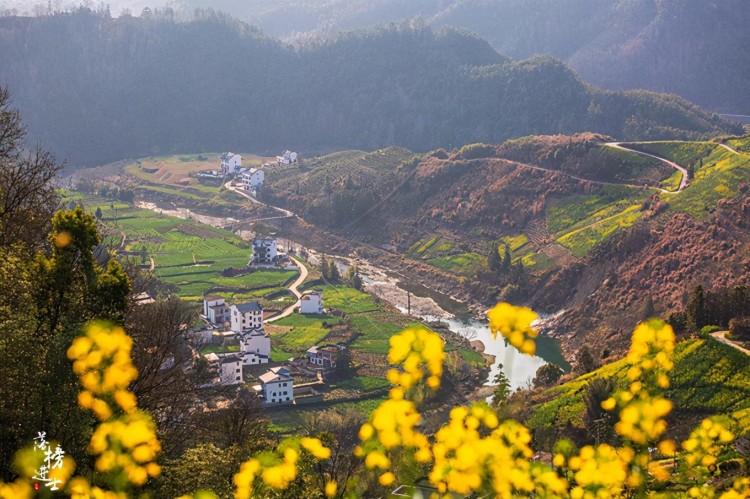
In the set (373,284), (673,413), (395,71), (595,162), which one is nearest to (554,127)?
(395,71)

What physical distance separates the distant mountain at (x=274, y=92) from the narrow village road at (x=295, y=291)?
1738 inches

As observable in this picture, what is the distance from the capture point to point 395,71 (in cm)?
10281

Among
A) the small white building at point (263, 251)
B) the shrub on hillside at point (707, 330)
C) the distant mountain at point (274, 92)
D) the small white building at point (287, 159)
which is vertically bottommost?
the shrub on hillside at point (707, 330)

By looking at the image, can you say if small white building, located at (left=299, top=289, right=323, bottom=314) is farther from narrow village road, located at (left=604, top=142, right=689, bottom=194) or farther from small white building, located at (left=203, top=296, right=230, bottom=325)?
narrow village road, located at (left=604, top=142, right=689, bottom=194)

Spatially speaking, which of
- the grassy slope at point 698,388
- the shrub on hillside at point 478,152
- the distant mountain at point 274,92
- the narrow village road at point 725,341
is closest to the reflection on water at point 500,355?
the grassy slope at point 698,388

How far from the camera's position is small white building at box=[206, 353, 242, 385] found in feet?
98.2

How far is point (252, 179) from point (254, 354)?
1476 inches

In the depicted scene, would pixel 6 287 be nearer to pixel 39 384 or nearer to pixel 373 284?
pixel 39 384

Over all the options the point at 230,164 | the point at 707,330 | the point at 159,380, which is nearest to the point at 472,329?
the point at 707,330

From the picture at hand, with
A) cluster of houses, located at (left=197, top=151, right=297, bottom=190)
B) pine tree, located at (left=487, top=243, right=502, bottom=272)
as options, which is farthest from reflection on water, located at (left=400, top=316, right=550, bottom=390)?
cluster of houses, located at (left=197, top=151, right=297, bottom=190)

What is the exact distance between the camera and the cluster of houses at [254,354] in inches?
1172

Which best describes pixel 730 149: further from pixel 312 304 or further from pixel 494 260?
pixel 312 304

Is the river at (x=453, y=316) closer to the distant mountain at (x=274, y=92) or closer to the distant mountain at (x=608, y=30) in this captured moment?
the distant mountain at (x=274, y=92)

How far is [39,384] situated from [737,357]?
19905mm
